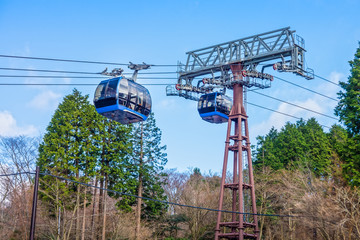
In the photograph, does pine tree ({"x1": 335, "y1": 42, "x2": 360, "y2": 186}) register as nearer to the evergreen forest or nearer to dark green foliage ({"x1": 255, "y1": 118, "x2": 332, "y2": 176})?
the evergreen forest

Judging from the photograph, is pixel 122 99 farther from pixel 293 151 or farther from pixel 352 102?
pixel 293 151

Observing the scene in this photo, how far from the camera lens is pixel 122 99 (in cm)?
3030

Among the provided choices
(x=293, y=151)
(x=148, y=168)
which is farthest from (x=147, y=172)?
(x=293, y=151)

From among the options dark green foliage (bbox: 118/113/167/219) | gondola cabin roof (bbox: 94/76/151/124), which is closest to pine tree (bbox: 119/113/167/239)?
dark green foliage (bbox: 118/113/167/219)

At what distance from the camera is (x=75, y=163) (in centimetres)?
4891

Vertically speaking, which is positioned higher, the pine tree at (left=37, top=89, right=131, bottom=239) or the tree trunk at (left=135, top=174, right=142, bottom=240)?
the pine tree at (left=37, top=89, right=131, bottom=239)

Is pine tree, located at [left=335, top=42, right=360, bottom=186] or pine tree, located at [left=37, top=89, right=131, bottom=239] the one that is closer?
pine tree, located at [left=335, top=42, right=360, bottom=186]

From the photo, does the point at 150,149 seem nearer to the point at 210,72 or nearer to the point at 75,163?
the point at 75,163

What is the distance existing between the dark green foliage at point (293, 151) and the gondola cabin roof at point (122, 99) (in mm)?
32888

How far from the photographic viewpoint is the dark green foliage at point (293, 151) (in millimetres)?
62031

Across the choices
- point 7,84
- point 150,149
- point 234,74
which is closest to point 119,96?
point 7,84

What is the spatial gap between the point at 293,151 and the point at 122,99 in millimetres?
38774

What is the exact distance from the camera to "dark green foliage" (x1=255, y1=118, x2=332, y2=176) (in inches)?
2442

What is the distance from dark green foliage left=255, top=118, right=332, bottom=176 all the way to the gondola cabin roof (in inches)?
1295
